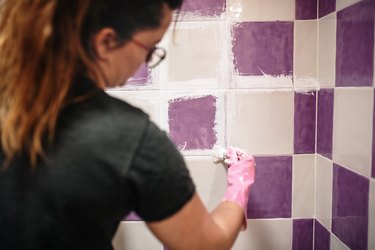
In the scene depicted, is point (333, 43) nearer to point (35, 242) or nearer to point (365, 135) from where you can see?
point (365, 135)

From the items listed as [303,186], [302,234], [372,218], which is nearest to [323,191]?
[303,186]

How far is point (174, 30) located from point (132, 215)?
59cm

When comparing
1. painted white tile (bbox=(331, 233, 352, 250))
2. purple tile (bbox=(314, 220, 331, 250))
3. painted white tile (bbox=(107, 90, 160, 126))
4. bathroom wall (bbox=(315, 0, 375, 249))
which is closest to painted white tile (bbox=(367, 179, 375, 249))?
bathroom wall (bbox=(315, 0, 375, 249))

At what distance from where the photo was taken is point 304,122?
108 cm

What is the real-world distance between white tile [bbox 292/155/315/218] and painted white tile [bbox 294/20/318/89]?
0.79ft

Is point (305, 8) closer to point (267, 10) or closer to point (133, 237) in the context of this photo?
point (267, 10)

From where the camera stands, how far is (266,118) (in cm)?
108

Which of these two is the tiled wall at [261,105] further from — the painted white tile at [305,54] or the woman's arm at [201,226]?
the woman's arm at [201,226]

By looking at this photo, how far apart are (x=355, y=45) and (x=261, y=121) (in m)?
0.35

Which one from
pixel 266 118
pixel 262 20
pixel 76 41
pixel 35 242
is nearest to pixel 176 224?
pixel 35 242

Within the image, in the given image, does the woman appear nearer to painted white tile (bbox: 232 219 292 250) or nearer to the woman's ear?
the woman's ear

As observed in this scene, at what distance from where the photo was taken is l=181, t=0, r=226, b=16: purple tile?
1030mm

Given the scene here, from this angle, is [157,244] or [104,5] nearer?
[104,5]

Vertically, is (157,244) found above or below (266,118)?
below
